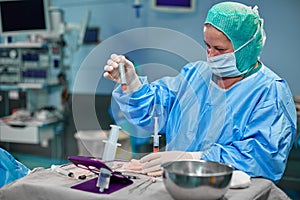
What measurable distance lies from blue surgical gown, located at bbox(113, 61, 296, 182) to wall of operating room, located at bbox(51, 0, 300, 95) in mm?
1317

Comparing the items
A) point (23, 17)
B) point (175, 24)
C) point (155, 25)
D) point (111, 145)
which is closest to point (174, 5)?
point (175, 24)

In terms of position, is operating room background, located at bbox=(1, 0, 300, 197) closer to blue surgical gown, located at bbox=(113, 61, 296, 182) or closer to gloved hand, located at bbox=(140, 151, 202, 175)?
blue surgical gown, located at bbox=(113, 61, 296, 182)

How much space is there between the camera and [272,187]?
1.32 meters

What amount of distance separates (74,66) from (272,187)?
336 centimetres

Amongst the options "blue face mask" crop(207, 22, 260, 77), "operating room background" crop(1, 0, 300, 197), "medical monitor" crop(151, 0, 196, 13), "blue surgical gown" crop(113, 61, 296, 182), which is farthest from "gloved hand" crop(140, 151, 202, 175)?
"medical monitor" crop(151, 0, 196, 13)

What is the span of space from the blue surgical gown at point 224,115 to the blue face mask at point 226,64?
5 centimetres

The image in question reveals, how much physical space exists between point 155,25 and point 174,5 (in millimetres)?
280

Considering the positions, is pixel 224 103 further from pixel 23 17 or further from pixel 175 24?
pixel 23 17

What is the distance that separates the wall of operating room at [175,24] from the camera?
11.7 feet

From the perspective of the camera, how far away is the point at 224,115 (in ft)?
5.22

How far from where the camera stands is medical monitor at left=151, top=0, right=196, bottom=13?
3863mm

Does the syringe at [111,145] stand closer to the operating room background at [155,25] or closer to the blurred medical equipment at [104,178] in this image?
the blurred medical equipment at [104,178]

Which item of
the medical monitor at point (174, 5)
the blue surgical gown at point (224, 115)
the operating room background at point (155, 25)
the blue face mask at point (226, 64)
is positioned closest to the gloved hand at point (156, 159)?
the blue surgical gown at point (224, 115)

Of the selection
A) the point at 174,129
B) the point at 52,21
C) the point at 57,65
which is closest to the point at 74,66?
the point at 57,65
